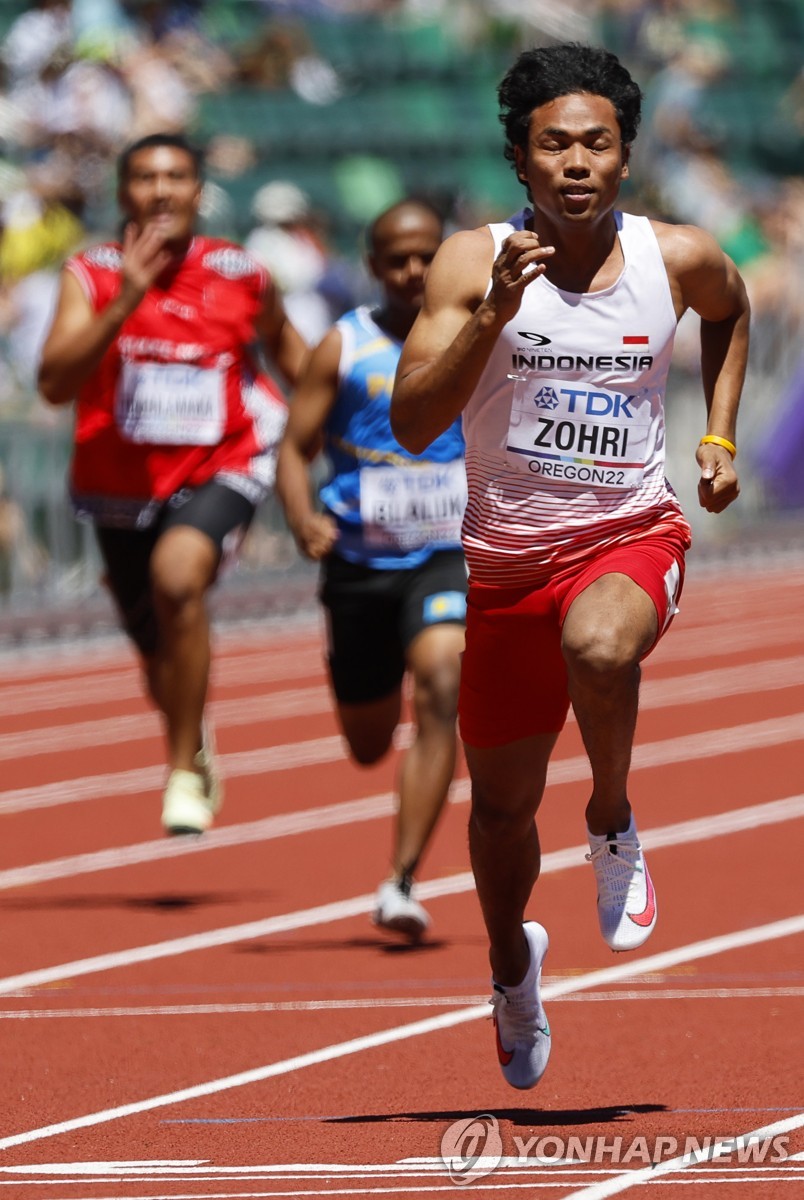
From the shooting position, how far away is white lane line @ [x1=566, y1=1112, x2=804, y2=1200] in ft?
13.9

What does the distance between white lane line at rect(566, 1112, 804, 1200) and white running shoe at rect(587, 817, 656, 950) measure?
1.42 feet

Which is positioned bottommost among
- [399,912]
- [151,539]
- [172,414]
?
[399,912]

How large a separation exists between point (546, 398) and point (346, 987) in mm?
2186

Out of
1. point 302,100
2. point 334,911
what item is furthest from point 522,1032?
point 302,100

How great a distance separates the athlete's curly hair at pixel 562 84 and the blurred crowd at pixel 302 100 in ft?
28.6

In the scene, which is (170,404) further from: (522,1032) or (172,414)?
(522,1032)

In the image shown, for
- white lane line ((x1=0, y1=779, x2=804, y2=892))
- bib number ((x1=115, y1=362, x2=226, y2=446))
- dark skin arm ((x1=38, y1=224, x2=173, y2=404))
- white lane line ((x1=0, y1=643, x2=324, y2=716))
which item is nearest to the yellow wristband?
dark skin arm ((x1=38, y1=224, x2=173, y2=404))

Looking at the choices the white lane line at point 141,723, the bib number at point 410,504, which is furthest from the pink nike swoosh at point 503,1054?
the white lane line at point 141,723

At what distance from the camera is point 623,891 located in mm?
4871

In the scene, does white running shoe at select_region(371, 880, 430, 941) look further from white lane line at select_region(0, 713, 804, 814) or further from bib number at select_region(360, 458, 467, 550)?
white lane line at select_region(0, 713, 804, 814)

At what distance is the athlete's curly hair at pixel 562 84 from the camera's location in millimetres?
4883

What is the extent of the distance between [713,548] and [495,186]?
4.29 metres

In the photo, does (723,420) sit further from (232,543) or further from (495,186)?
(495,186)

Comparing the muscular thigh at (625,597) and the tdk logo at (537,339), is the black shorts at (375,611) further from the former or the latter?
the tdk logo at (537,339)
